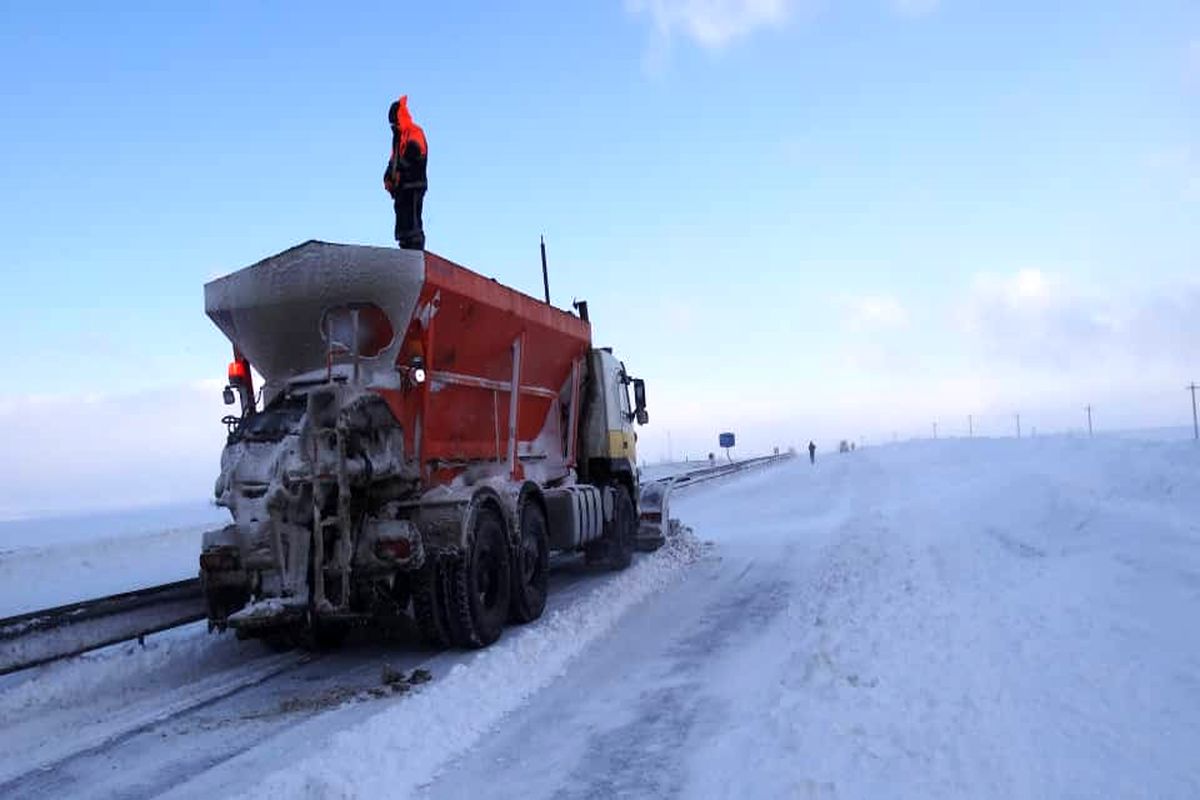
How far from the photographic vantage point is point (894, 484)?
97.1 feet

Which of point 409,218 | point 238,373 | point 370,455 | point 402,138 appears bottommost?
point 370,455

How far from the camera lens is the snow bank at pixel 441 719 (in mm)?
4695

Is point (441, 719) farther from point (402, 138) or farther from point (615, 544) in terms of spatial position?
point (615, 544)

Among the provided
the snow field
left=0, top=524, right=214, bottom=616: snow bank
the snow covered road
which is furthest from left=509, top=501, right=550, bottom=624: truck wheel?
left=0, top=524, right=214, bottom=616: snow bank

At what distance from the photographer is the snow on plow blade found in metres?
7.69

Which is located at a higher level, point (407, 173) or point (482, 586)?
point (407, 173)

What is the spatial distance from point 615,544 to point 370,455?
636 centimetres

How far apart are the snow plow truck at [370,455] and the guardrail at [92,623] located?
2.45 ft

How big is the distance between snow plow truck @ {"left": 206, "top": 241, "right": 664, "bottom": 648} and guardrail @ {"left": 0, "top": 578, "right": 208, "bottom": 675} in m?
0.75

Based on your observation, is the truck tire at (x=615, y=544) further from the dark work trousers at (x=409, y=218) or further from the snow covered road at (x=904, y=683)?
the dark work trousers at (x=409, y=218)

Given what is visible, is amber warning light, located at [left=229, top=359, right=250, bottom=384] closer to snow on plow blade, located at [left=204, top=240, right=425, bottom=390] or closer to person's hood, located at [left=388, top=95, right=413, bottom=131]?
snow on plow blade, located at [left=204, top=240, right=425, bottom=390]

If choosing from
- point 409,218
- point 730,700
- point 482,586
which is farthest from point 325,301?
point 730,700

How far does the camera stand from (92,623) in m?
7.11

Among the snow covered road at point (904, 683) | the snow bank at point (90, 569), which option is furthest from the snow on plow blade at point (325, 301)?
the snow bank at point (90, 569)
